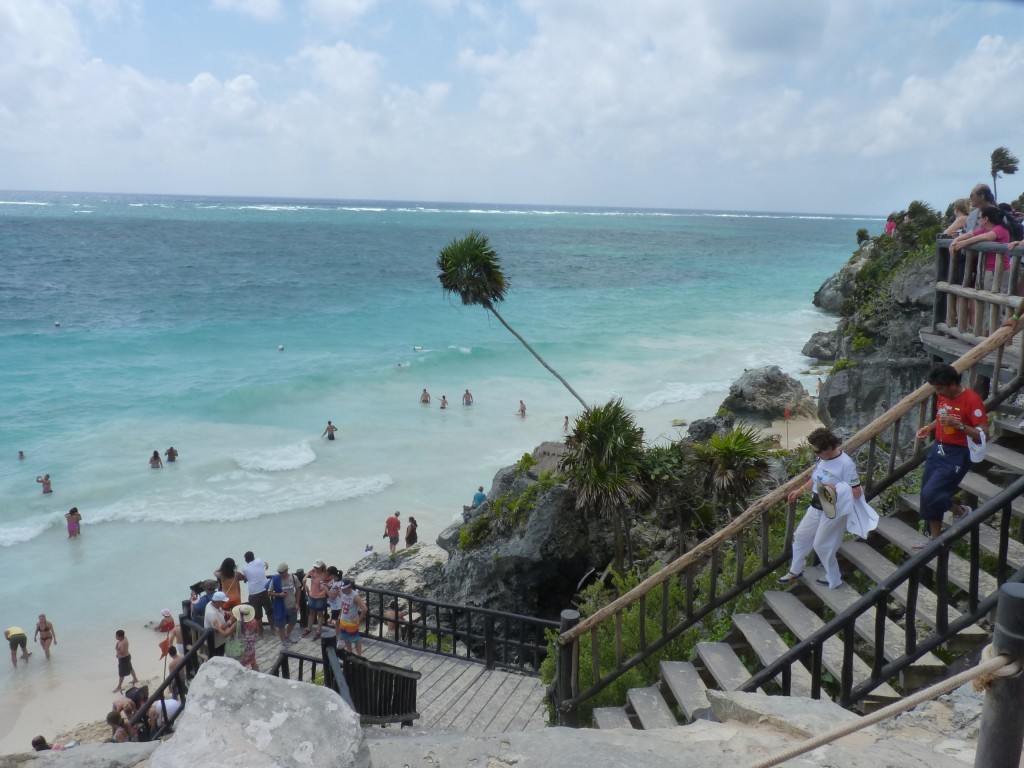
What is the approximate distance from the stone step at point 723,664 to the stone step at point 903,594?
3.94 feet

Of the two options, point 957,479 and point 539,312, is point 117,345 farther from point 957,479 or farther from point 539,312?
point 957,479

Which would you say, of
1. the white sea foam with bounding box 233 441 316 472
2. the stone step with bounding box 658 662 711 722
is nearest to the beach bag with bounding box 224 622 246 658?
the stone step with bounding box 658 662 711 722

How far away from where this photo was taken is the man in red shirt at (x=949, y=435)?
5.62 m

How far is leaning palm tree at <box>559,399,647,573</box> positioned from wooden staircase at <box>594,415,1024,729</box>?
565cm

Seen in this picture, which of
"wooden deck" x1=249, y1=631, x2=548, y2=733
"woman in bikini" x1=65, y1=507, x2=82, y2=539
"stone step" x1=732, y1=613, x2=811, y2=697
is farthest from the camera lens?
"woman in bikini" x1=65, y1=507, x2=82, y2=539

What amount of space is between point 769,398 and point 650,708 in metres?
24.0

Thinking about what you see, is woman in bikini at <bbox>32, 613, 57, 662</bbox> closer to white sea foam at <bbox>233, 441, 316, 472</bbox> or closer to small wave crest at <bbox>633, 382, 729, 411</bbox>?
white sea foam at <bbox>233, 441, 316, 472</bbox>

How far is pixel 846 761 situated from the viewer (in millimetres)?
3396

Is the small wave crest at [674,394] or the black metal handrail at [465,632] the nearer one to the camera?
the black metal handrail at [465,632]

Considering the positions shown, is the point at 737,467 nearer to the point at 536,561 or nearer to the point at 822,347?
the point at 536,561

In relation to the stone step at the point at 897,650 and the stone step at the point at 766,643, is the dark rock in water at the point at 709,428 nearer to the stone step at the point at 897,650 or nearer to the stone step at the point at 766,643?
the stone step at the point at 766,643

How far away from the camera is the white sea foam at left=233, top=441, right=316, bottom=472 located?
27.2 m

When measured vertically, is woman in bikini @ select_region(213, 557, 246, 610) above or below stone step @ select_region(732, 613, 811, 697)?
below

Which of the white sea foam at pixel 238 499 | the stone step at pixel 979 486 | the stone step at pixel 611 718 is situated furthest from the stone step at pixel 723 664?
the white sea foam at pixel 238 499
